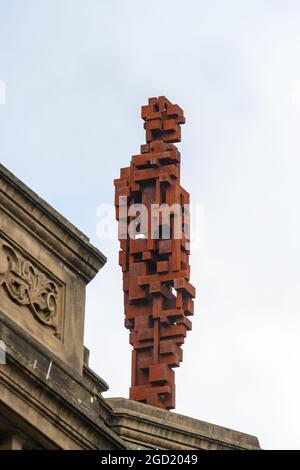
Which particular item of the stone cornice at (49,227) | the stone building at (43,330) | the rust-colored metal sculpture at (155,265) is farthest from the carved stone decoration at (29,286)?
the rust-colored metal sculpture at (155,265)

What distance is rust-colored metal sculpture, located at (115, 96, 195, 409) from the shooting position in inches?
1716

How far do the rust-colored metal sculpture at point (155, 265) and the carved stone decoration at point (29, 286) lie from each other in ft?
58.8

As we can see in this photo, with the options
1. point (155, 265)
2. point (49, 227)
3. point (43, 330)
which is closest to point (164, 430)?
point (43, 330)

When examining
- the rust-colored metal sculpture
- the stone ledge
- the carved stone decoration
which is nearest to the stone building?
the carved stone decoration

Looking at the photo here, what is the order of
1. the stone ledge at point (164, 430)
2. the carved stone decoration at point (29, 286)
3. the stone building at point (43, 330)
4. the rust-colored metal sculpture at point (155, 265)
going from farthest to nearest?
the rust-colored metal sculpture at point (155, 265)
the stone ledge at point (164, 430)
the carved stone decoration at point (29, 286)
the stone building at point (43, 330)

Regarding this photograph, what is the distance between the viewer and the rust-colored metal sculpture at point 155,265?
143ft

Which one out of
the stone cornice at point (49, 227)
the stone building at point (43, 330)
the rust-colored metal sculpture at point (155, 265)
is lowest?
the stone building at point (43, 330)

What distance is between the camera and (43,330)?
24.5 meters

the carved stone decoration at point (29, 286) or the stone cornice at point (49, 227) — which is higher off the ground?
the stone cornice at point (49, 227)

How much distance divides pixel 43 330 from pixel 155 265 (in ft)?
67.2

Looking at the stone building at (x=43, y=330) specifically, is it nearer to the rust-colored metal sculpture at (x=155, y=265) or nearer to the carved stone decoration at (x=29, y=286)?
the carved stone decoration at (x=29, y=286)

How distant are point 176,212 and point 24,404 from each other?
70.6ft

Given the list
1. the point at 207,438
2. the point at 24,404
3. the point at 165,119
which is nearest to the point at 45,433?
the point at 24,404
